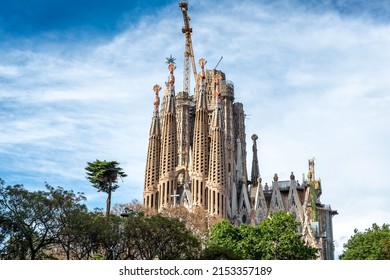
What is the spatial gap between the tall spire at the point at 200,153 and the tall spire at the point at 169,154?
258 cm

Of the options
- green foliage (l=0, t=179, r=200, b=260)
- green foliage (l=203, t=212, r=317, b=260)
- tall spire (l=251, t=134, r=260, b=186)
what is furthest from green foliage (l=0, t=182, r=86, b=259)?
tall spire (l=251, t=134, r=260, b=186)

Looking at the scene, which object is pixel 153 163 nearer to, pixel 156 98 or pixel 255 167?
pixel 156 98

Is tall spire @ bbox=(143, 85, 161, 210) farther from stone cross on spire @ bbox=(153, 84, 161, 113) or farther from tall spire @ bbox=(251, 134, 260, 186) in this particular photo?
tall spire @ bbox=(251, 134, 260, 186)

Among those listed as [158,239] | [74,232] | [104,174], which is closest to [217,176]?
[104,174]

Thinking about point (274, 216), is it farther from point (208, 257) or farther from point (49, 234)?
point (49, 234)

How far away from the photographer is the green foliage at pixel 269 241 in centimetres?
4378

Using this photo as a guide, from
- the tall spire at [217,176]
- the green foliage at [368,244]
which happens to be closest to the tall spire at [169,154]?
the tall spire at [217,176]

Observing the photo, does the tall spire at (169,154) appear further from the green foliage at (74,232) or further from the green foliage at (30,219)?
the green foliage at (30,219)

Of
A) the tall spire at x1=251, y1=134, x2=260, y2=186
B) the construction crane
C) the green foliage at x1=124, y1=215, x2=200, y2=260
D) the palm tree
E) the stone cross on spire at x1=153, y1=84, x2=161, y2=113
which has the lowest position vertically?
the green foliage at x1=124, y1=215, x2=200, y2=260

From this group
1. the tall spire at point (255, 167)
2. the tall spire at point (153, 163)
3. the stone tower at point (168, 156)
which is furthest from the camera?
the tall spire at point (255, 167)

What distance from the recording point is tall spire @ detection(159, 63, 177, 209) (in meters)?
71.2

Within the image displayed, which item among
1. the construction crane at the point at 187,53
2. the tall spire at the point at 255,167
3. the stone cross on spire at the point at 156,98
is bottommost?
the tall spire at the point at 255,167
